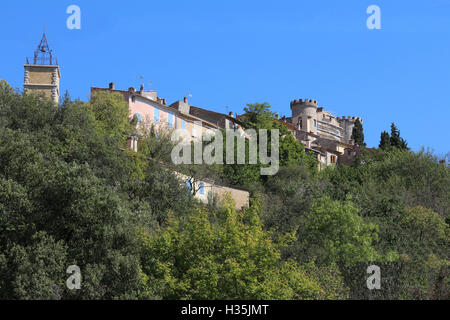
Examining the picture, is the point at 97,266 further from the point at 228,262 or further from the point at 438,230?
the point at 438,230

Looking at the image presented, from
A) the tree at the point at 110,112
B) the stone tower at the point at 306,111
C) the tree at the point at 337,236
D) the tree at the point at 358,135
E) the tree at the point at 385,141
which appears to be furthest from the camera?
the stone tower at the point at 306,111

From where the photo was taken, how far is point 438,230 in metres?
43.3

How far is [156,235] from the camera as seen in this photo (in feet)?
105

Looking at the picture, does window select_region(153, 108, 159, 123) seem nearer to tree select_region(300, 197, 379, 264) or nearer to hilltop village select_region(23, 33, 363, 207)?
hilltop village select_region(23, 33, 363, 207)

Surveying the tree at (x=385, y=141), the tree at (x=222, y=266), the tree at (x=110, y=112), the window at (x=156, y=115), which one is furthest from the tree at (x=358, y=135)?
the tree at (x=222, y=266)

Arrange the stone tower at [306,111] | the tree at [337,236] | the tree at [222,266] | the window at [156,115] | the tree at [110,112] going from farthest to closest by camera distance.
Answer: the stone tower at [306,111] < the window at [156,115] < the tree at [110,112] < the tree at [337,236] < the tree at [222,266]

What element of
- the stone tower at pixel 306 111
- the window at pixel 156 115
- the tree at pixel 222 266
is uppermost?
the stone tower at pixel 306 111

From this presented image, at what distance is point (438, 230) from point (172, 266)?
20.9m

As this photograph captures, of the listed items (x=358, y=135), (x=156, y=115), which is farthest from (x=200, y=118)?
(x=358, y=135)

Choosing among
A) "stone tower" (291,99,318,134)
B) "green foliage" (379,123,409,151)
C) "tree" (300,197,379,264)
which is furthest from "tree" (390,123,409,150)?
"tree" (300,197,379,264)

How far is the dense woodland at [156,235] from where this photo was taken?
92.2ft

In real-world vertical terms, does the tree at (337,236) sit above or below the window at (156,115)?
below

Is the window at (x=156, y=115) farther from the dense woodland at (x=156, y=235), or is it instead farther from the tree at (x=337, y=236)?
the tree at (x=337, y=236)

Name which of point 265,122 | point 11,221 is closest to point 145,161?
point 11,221
